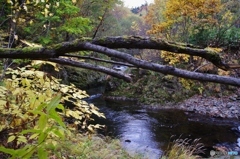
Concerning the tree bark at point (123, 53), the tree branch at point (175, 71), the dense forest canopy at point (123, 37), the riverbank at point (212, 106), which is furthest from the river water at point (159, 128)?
the tree branch at point (175, 71)

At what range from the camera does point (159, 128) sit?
10.4m

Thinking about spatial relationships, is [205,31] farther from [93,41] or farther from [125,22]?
[125,22]

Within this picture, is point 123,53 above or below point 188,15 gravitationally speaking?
below

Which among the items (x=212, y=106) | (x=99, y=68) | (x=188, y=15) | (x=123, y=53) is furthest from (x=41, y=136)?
(x=188, y=15)

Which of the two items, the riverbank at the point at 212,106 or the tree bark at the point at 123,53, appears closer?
the tree bark at the point at 123,53

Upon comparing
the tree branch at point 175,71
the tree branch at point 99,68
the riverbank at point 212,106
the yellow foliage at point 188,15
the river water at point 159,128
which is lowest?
the river water at point 159,128

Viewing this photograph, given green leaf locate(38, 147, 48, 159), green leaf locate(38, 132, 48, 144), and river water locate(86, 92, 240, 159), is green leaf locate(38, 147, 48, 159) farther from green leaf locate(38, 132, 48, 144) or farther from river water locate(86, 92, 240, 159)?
river water locate(86, 92, 240, 159)

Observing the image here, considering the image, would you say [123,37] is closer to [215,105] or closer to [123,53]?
[123,53]

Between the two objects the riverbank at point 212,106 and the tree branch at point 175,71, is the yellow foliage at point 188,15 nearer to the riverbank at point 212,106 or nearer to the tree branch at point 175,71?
the riverbank at point 212,106

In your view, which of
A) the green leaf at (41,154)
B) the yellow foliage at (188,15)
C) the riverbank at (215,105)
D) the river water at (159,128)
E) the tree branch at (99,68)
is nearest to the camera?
the green leaf at (41,154)

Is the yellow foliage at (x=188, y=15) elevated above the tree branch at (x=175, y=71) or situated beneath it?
elevated above

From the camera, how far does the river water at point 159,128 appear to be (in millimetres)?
8844

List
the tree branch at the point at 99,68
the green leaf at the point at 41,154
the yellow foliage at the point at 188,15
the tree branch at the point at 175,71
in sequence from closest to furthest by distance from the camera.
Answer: the green leaf at the point at 41,154 → the tree branch at the point at 175,71 → the tree branch at the point at 99,68 → the yellow foliage at the point at 188,15

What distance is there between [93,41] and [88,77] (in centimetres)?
1656
